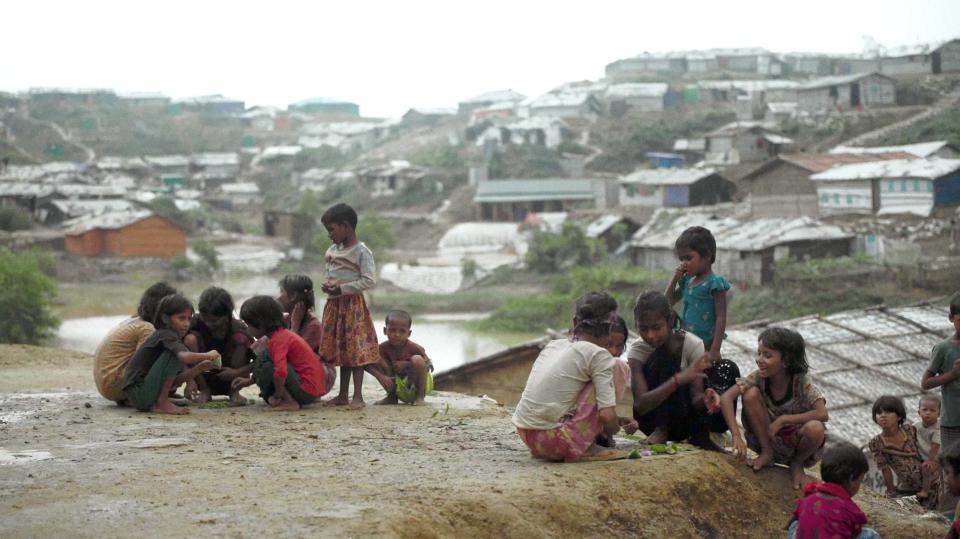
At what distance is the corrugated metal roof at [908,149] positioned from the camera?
3628 centimetres

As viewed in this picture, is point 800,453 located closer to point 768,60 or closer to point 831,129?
point 831,129

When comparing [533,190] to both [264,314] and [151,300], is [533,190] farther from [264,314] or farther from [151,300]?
[264,314]

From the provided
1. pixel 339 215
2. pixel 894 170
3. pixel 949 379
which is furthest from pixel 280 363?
pixel 894 170

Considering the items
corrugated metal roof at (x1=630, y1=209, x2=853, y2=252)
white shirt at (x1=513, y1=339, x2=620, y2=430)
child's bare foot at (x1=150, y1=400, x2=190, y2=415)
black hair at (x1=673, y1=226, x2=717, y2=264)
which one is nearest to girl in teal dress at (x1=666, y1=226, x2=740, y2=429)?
black hair at (x1=673, y1=226, x2=717, y2=264)

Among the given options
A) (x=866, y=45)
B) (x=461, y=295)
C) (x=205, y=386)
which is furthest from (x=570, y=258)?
(x=866, y=45)

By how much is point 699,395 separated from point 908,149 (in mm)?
34292

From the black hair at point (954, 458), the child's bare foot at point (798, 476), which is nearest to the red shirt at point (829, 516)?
the black hair at point (954, 458)

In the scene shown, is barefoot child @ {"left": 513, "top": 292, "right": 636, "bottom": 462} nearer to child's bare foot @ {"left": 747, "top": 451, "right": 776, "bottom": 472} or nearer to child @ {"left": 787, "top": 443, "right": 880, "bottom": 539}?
child's bare foot @ {"left": 747, "top": 451, "right": 776, "bottom": 472}

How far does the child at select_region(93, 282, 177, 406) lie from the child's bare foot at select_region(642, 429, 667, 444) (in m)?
3.43

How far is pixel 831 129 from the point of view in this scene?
47.3 metres

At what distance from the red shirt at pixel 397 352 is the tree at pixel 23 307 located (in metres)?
20.1

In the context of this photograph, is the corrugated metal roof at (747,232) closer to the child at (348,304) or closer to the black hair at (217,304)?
the child at (348,304)

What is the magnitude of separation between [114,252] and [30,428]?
36.0 metres

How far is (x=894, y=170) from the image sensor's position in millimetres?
32656
